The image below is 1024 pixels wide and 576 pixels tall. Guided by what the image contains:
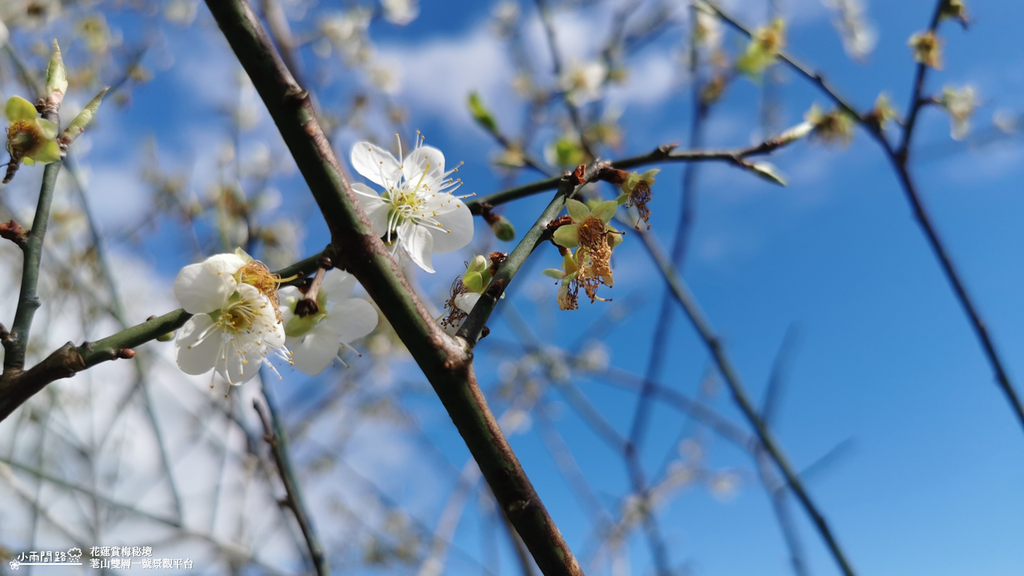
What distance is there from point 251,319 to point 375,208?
252 millimetres

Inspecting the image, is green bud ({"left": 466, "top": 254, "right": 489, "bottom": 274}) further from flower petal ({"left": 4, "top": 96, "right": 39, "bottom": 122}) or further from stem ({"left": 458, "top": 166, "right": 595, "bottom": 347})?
flower petal ({"left": 4, "top": 96, "right": 39, "bottom": 122})

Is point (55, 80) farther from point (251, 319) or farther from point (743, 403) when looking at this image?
point (743, 403)

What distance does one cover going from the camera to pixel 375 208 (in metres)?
0.94

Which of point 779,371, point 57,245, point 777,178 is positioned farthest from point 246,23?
A: point 57,245

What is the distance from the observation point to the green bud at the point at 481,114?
1.40 meters

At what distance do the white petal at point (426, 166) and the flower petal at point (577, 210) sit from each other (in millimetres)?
371

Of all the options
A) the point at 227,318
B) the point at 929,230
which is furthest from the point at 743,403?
the point at 227,318

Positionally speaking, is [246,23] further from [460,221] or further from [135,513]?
[135,513]

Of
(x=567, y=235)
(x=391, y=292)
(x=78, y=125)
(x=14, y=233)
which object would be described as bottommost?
(x=391, y=292)

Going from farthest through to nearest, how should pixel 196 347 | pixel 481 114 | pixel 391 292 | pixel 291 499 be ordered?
pixel 481 114 → pixel 291 499 → pixel 196 347 → pixel 391 292

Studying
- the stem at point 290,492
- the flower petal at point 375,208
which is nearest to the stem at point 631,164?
the flower petal at point 375,208

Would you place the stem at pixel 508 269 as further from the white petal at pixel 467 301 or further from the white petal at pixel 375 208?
the white petal at pixel 375 208

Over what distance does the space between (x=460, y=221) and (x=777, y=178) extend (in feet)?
1.43

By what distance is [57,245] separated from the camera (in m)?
3.08
